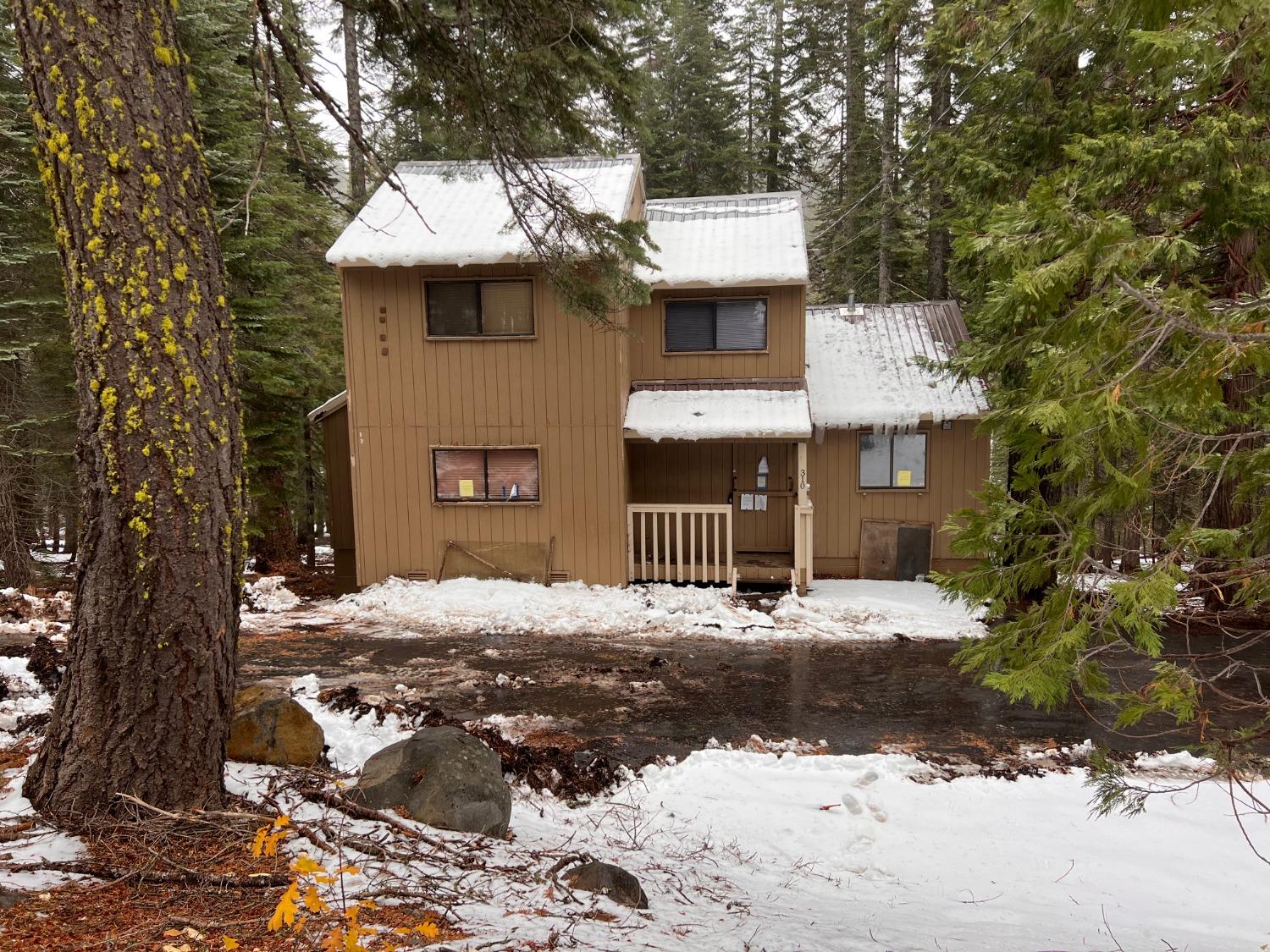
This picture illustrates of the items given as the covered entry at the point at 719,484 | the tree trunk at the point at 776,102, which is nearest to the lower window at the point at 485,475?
the covered entry at the point at 719,484

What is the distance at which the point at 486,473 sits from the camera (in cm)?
1153

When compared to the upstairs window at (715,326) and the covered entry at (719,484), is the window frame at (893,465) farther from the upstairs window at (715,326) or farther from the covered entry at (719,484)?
the upstairs window at (715,326)

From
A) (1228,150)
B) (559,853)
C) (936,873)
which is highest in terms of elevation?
(1228,150)

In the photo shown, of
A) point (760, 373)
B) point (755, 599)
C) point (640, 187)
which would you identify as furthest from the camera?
point (640, 187)

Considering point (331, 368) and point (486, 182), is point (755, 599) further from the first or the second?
point (331, 368)

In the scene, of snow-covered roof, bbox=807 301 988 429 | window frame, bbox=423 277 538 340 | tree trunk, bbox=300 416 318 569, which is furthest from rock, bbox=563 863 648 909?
tree trunk, bbox=300 416 318 569

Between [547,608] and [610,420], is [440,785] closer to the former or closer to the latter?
[547,608]

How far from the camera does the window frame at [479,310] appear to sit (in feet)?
Answer: 36.5

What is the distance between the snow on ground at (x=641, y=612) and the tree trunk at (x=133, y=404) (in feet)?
20.1

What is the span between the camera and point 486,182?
41.9ft

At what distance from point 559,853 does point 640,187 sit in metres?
12.5

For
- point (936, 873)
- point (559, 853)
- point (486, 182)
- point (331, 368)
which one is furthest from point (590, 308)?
point (331, 368)

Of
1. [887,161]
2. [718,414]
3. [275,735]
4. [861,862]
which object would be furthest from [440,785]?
[887,161]

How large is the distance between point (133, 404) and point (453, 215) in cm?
920
